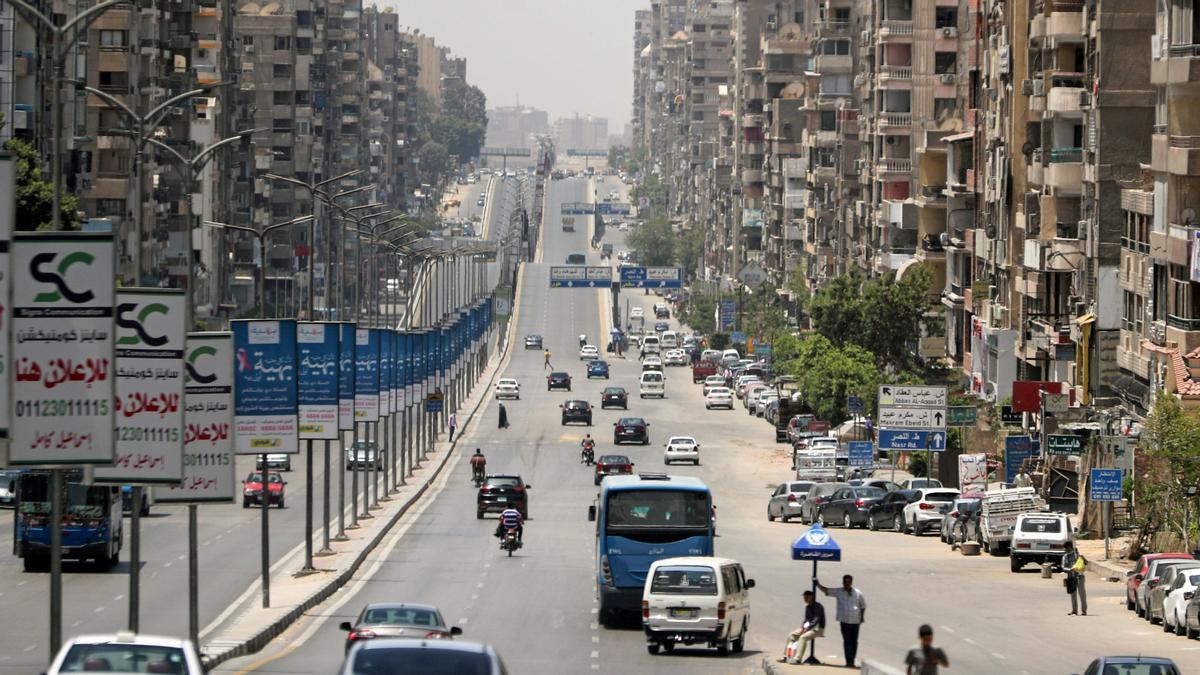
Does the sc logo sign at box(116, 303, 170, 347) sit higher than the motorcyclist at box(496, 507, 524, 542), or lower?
higher

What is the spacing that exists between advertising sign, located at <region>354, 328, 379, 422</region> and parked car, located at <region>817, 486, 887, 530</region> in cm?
1381

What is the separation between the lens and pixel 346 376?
60.3 meters

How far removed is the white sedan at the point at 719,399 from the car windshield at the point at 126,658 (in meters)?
102

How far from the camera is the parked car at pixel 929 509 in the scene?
218 feet

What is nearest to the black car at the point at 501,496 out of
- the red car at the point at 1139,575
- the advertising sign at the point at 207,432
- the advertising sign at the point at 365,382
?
the advertising sign at the point at 365,382

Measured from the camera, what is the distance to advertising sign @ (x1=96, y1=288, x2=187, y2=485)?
3184cm

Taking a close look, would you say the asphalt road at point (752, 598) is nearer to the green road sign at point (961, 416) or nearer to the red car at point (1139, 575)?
the red car at point (1139, 575)

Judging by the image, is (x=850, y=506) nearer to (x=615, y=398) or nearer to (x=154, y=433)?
(x=154, y=433)

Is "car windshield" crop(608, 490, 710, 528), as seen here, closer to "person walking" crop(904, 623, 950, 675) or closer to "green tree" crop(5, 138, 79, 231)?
"person walking" crop(904, 623, 950, 675)

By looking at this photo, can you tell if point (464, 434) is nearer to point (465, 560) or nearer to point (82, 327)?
point (465, 560)

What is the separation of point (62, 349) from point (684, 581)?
14717mm

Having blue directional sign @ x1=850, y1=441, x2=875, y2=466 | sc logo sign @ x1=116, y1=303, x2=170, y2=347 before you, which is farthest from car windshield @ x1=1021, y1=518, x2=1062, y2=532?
sc logo sign @ x1=116, y1=303, x2=170, y2=347

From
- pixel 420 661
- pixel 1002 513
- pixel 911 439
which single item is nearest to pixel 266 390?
pixel 1002 513

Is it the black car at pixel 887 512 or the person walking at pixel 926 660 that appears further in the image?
the black car at pixel 887 512
